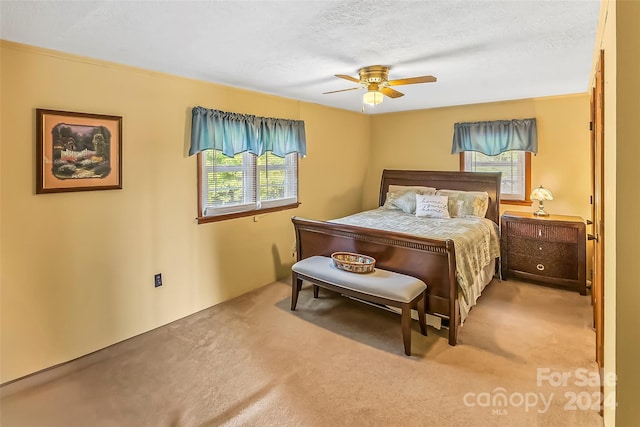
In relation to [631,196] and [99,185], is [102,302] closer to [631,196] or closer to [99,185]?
[99,185]

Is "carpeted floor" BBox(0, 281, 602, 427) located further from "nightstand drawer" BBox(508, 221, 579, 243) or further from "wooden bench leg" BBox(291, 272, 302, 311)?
"nightstand drawer" BBox(508, 221, 579, 243)

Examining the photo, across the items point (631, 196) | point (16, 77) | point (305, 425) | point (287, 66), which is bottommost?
point (305, 425)

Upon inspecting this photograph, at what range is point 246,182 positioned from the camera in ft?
12.9

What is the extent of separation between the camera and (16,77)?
2.25 m

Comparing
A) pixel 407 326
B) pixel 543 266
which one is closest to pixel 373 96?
pixel 407 326

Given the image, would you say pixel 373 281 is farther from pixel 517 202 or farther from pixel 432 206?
pixel 517 202

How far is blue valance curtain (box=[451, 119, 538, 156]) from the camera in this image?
4285mm

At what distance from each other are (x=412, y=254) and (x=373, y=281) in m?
0.44

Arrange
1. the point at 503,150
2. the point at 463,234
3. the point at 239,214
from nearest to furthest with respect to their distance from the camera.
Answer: the point at 463,234
the point at 239,214
the point at 503,150

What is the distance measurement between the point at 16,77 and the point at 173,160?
118 centimetres

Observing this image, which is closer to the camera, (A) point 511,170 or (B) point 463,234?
(B) point 463,234

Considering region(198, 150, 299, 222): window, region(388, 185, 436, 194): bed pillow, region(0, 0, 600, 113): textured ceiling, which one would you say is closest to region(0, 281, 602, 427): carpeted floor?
region(198, 150, 299, 222): window

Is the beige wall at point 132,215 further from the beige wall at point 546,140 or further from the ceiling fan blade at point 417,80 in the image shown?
the ceiling fan blade at point 417,80

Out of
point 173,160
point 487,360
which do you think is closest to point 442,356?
point 487,360
